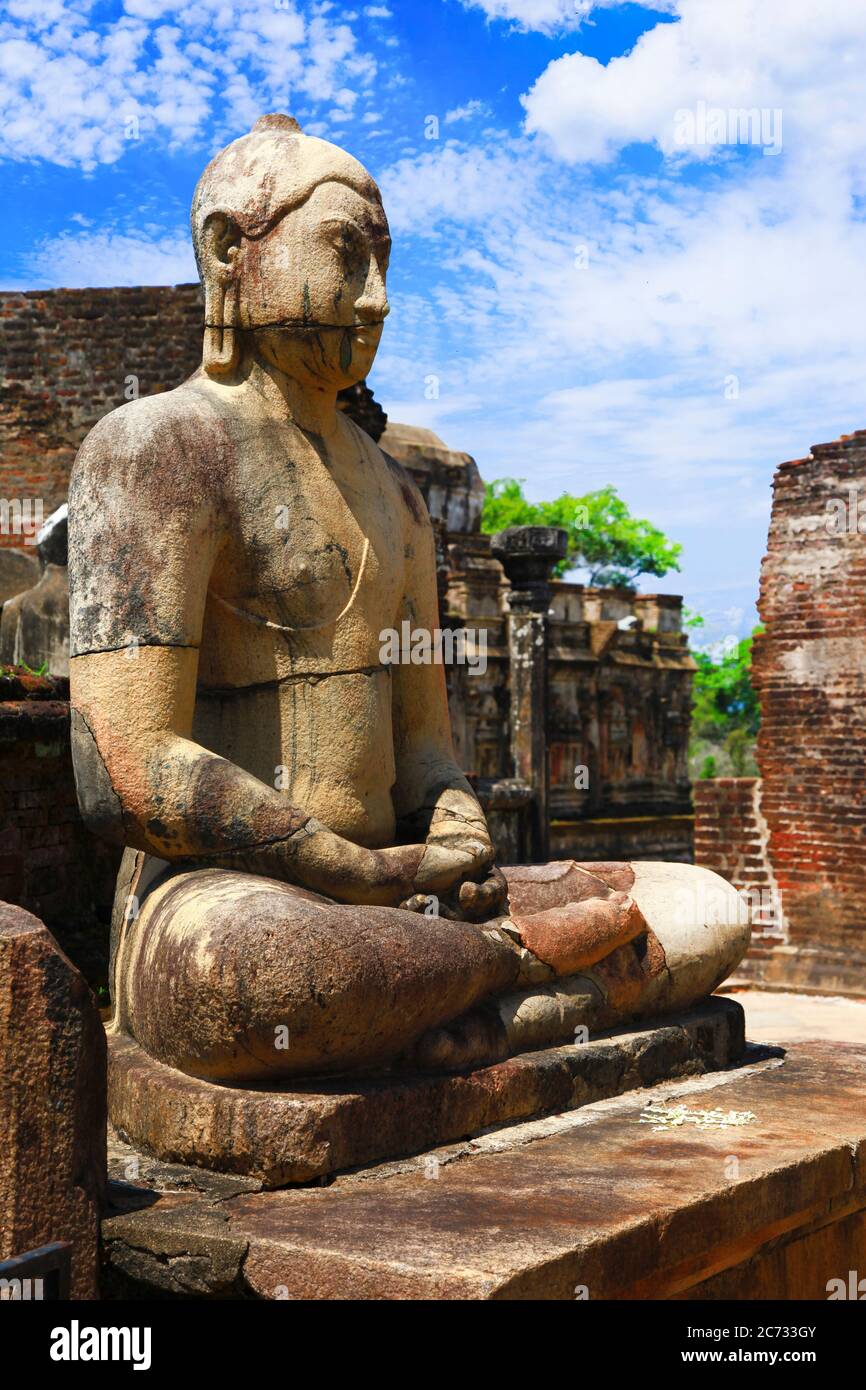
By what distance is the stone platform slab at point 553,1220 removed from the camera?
282 centimetres

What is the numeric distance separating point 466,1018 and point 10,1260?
4.54 ft

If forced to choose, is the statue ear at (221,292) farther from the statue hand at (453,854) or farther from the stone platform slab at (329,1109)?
the stone platform slab at (329,1109)

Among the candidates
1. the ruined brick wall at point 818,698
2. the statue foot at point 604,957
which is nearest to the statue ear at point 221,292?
the statue foot at point 604,957

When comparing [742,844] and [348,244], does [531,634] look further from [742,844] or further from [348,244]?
[348,244]

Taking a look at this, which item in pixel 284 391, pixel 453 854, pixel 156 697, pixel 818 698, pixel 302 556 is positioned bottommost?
pixel 453 854

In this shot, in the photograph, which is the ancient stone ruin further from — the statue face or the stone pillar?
the stone pillar

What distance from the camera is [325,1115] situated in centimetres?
326

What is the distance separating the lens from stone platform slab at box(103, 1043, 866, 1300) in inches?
111

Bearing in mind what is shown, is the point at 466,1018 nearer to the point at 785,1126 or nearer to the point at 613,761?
the point at 785,1126

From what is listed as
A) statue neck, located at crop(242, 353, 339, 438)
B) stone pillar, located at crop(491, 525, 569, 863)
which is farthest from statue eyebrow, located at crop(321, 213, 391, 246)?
stone pillar, located at crop(491, 525, 569, 863)

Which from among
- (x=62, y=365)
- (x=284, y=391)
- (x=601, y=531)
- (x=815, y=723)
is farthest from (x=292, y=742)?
(x=601, y=531)

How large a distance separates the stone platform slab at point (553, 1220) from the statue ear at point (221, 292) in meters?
2.05

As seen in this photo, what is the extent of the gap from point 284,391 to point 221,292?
0.30 m

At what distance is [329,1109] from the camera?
3.27 metres
